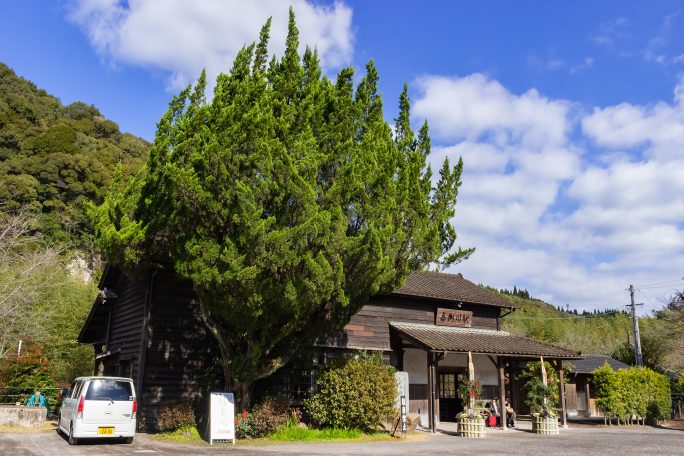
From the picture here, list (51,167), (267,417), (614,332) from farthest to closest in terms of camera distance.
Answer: (614,332) < (51,167) < (267,417)

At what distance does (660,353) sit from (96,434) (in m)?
37.0

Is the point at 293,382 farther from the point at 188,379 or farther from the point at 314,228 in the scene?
the point at 314,228

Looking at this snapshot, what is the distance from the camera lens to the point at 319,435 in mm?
14023

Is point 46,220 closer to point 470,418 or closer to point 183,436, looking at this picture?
point 183,436

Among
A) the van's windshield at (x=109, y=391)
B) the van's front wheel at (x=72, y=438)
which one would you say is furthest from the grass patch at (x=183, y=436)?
the van's front wheel at (x=72, y=438)

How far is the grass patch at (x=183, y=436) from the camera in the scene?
12720 millimetres

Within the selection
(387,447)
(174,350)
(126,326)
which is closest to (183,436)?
(174,350)

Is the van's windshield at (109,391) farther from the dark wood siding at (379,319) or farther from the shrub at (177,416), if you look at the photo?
the dark wood siding at (379,319)

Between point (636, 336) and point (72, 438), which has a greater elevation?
point (636, 336)

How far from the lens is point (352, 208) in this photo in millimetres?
12648

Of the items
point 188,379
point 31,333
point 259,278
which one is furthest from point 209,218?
point 31,333

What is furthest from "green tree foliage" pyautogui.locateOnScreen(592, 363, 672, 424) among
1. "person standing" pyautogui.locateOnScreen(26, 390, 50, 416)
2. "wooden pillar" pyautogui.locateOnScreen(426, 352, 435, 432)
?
"person standing" pyautogui.locateOnScreen(26, 390, 50, 416)

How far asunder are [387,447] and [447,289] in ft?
35.4

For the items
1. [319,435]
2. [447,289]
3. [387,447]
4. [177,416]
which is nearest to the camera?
[387,447]
